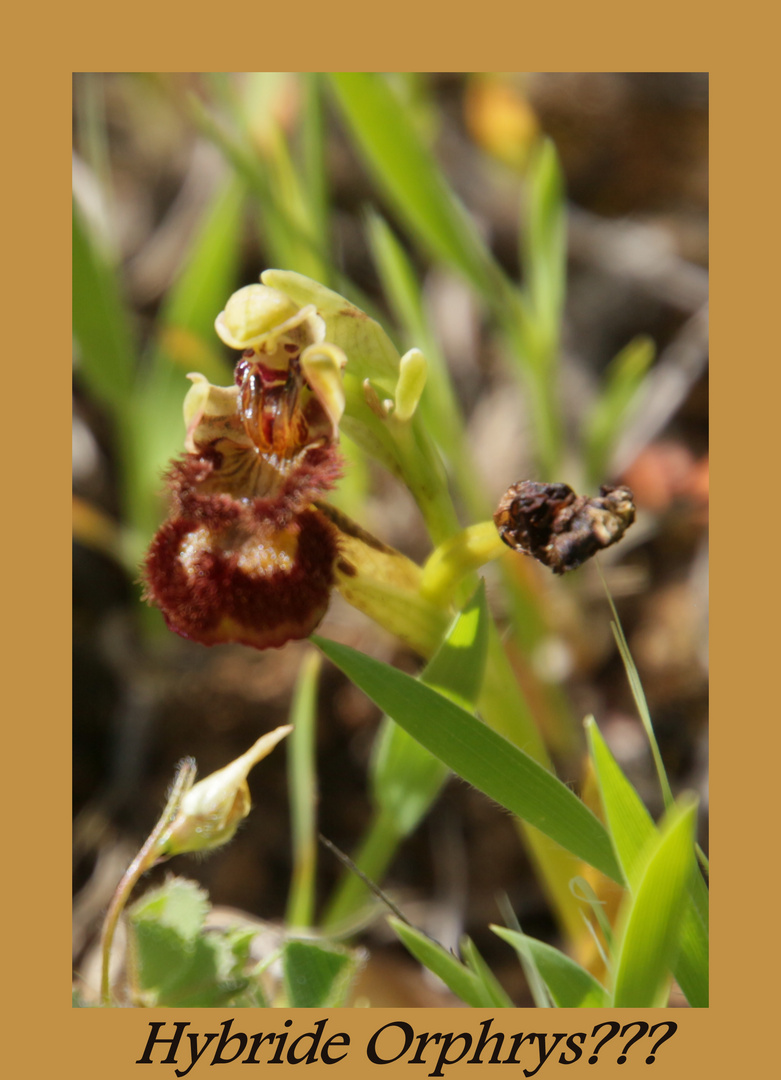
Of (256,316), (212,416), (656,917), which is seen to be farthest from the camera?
(212,416)

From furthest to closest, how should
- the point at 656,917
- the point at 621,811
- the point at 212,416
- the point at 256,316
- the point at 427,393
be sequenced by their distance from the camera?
1. the point at 427,393
2. the point at 212,416
3. the point at 256,316
4. the point at 621,811
5. the point at 656,917

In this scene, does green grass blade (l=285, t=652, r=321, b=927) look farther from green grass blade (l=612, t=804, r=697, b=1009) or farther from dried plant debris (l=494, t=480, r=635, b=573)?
green grass blade (l=612, t=804, r=697, b=1009)

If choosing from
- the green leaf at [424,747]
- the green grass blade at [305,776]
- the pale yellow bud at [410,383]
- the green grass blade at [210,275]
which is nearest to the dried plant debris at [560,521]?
the green leaf at [424,747]

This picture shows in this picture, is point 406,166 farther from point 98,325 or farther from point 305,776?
point 305,776

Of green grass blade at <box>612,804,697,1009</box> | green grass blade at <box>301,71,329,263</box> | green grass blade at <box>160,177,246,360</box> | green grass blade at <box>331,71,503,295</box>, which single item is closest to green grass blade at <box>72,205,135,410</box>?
green grass blade at <box>160,177,246,360</box>

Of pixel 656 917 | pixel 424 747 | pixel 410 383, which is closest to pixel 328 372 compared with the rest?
pixel 410 383
